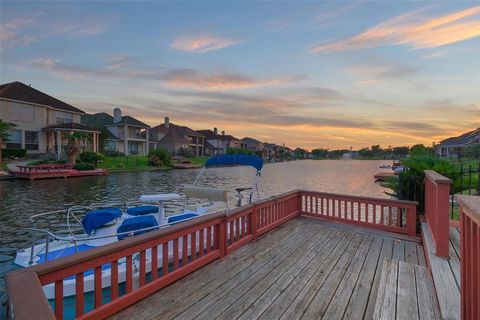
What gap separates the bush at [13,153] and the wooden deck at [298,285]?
96.5 feet

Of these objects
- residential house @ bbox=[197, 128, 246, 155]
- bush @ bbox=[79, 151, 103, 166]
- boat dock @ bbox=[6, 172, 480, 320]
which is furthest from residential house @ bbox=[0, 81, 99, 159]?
residential house @ bbox=[197, 128, 246, 155]

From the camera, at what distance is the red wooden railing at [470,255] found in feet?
4.82

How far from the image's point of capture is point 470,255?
5.36 feet

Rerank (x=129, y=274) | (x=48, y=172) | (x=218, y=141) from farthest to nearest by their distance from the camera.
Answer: (x=218, y=141) < (x=48, y=172) < (x=129, y=274)

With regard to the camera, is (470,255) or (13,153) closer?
(470,255)

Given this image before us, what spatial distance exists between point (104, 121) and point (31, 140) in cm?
1823

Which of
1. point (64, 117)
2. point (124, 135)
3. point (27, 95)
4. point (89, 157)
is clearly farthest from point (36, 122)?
point (124, 135)

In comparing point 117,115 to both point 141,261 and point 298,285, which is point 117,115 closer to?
point 141,261

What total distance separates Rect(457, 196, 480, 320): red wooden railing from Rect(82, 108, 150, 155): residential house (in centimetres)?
4050

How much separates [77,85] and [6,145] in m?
13.5

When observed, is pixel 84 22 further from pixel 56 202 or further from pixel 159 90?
pixel 159 90

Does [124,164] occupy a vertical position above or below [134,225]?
above

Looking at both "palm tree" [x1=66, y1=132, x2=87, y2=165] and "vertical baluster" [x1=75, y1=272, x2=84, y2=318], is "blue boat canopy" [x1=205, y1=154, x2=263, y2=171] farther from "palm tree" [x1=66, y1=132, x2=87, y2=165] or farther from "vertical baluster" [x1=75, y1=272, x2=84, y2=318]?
"palm tree" [x1=66, y1=132, x2=87, y2=165]

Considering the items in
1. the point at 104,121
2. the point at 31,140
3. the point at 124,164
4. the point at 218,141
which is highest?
the point at 104,121
